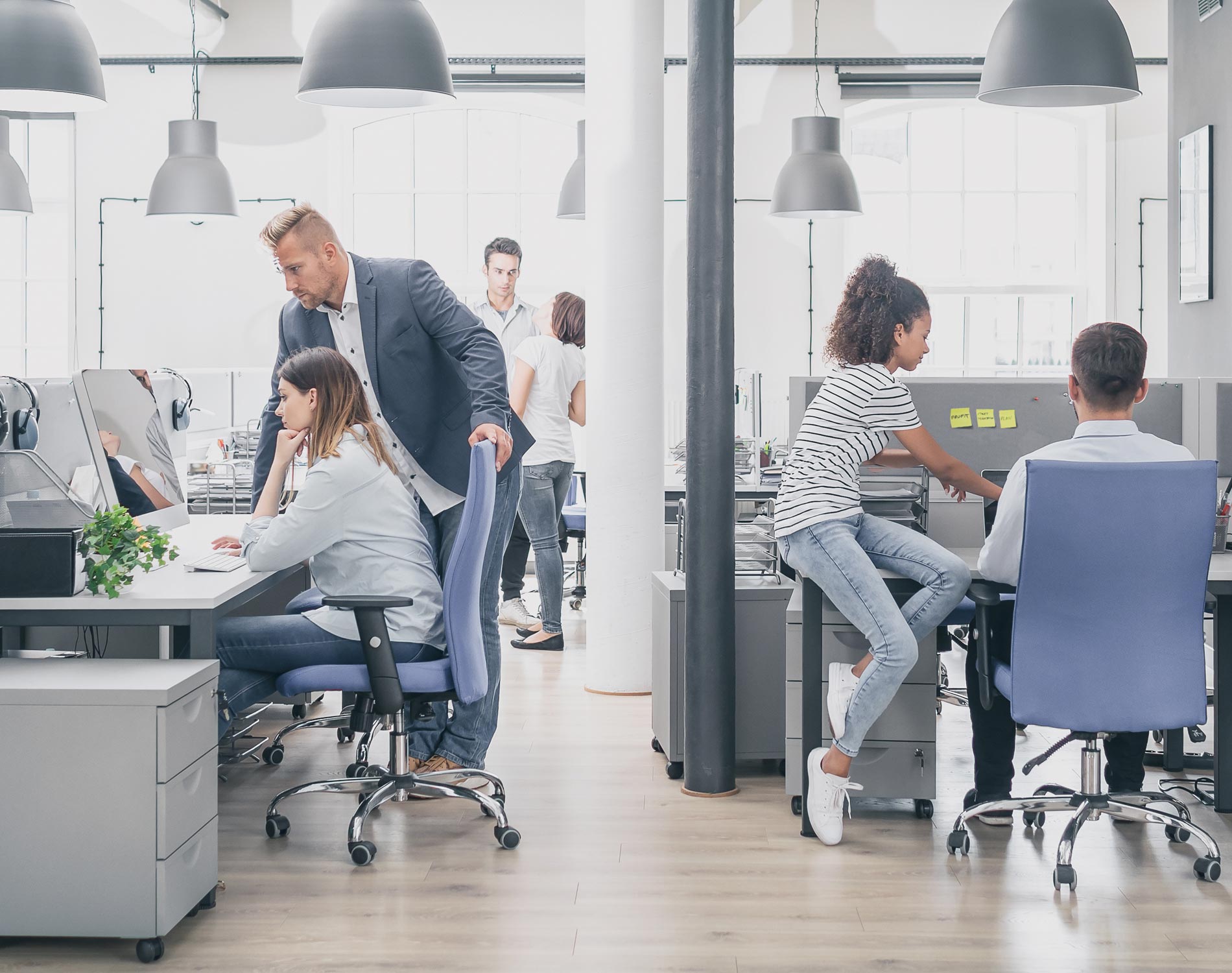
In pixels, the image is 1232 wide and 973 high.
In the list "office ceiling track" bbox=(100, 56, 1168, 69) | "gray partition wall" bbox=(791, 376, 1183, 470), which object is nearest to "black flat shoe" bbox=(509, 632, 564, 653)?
"gray partition wall" bbox=(791, 376, 1183, 470)

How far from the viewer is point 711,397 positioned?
333cm

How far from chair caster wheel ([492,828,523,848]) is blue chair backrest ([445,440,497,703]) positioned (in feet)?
1.11

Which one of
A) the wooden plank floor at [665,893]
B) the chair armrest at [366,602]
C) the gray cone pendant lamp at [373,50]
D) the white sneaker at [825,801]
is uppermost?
the gray cone pendant lamp at [373,50]

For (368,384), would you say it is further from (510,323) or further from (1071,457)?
(510,323)

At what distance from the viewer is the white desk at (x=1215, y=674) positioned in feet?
9.93

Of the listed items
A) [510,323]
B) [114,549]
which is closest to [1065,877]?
[114,549]

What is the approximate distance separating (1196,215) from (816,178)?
184cm

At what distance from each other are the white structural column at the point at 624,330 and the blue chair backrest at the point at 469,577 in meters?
1.75

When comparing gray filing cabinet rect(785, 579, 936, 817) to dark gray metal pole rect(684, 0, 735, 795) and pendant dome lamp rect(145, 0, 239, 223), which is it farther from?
pendant dome lamp rect(145, 0, 239, 223)

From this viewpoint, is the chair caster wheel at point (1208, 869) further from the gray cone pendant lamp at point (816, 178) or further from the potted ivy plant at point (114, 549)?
the gray cone pendant lamp at point (816, 178)

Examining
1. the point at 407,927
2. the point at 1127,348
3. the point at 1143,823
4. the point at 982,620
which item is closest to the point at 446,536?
the point at 407,927

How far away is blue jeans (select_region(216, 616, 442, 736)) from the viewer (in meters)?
2.87

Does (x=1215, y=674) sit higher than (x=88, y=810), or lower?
higher

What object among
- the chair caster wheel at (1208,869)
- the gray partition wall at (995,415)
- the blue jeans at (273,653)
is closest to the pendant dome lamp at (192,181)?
the gray partition wall at (995,415)
